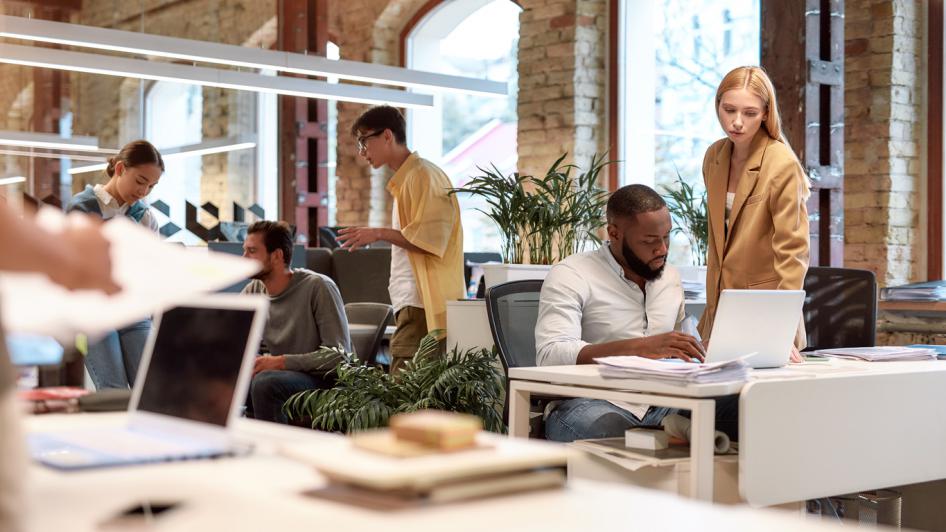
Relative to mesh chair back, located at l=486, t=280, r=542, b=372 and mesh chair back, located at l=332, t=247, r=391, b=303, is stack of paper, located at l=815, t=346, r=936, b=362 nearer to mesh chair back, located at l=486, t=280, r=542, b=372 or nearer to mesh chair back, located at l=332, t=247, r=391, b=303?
mesh chair back, located at l=486, t=280, r=542, b=372

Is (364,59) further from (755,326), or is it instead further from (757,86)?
(755,326)

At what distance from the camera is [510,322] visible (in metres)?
3.14

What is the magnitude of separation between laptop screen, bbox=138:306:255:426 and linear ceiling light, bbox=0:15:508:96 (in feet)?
16.6

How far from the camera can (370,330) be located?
4.48m

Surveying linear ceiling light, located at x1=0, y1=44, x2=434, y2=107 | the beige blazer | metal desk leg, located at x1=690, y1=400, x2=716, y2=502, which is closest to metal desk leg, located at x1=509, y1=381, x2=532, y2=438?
metal desk leg, located at x1=690, y1=400, x2=716, y2=502

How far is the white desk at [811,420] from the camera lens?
2184mm

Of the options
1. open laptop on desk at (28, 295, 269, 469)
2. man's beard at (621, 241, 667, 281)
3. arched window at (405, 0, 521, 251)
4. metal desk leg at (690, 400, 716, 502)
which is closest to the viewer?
open laptop on desk at (28, 295, 269, 469)

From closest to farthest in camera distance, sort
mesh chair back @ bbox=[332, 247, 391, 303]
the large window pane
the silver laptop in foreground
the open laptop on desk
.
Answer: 1. the open laptop on desk
2. the silver laptop in foreground
3. mesh chair back @ bbox=[332, 247, 391, 303]
4. the large window pane

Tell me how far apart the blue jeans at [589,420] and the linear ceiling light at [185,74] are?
16.9 feet

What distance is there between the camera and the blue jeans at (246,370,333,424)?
387cm

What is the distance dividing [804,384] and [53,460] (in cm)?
154

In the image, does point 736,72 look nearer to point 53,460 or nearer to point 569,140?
point 53,460

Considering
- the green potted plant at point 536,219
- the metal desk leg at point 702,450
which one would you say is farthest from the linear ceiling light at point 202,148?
the metal desk leg at point 702,450

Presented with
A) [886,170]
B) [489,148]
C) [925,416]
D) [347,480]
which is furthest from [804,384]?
[489,148]
